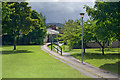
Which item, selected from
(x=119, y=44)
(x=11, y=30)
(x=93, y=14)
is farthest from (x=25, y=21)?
(x=119, y=44)

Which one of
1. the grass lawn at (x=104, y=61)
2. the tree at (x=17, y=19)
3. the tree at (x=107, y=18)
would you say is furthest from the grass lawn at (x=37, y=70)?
the tree at (x=17, y=19)

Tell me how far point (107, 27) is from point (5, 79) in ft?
34.2

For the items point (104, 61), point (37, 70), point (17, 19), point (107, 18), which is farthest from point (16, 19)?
point (37, 70)

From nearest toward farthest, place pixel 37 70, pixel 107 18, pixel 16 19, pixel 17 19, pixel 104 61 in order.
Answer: pixel 37 70
pixel 107 18
pixel 104 61
pixel 16 19
pixel 17 19

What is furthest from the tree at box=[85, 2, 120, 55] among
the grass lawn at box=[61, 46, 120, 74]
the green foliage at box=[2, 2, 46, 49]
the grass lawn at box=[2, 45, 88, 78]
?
the green foliage at box=[2, 2, 46, 49]

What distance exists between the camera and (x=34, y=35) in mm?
51281

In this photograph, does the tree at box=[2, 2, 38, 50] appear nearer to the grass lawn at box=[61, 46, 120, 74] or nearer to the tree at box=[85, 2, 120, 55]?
the grass lawn at box=[61, 46, 120, 74]

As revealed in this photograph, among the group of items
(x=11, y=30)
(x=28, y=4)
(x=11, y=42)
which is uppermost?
(x=28, y=4)

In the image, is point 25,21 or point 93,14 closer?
point 93,14

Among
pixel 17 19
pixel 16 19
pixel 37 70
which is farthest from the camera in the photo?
pixel 17 19

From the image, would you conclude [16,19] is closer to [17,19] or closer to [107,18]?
[17,19]

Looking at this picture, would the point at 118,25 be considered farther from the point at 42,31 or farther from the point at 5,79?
the point at 42,31

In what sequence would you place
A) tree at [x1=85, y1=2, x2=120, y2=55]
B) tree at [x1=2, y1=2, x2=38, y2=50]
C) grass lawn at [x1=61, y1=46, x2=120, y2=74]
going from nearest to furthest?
grass lawn at [x1=61, y1=46, x2=120, y2=74]
tree at [x1=85, y1=2, x2=120, y2=55]
tree at [x1=2, y1=2, x2=38, y2=50]

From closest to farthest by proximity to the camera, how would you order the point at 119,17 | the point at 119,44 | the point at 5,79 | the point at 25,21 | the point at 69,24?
the point at 5,79 → the point at 119,17 → the point at 25,21 → the point at 69,24 → the point at 119,44
